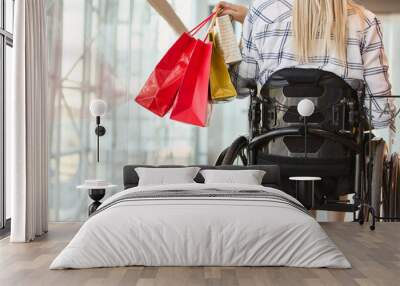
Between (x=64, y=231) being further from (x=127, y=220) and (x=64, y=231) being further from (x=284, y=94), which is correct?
(x=284, y=94)

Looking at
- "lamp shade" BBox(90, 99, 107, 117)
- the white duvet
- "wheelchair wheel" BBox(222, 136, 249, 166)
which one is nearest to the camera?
the white duvet

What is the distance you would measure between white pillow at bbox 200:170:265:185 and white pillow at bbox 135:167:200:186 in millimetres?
190

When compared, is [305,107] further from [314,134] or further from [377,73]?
[377,73]

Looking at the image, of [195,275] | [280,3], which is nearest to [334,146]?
[280,3]

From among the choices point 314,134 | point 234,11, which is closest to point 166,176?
point 314,134

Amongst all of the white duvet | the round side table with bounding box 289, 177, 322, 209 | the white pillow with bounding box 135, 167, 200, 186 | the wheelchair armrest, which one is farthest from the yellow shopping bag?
the white duvet

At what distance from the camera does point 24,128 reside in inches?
196

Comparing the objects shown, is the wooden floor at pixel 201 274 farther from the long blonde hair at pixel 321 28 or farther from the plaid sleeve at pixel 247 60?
the plaid sleeve at pixel 247 60

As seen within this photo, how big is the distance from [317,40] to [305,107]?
0.58 metres

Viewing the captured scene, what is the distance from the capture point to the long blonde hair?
4969mm

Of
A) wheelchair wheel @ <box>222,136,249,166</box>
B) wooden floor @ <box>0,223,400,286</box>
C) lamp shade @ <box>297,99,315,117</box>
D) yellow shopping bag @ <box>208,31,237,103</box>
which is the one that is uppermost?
yellow shopping bag @ <box>208,31,237,103</box>

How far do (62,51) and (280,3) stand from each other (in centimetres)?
275

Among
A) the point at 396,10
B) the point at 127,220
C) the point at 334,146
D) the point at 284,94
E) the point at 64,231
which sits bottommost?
the point at 64,231

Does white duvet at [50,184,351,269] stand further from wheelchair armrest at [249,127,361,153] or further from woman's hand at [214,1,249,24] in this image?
woman's hand at [214,1,249,24]
